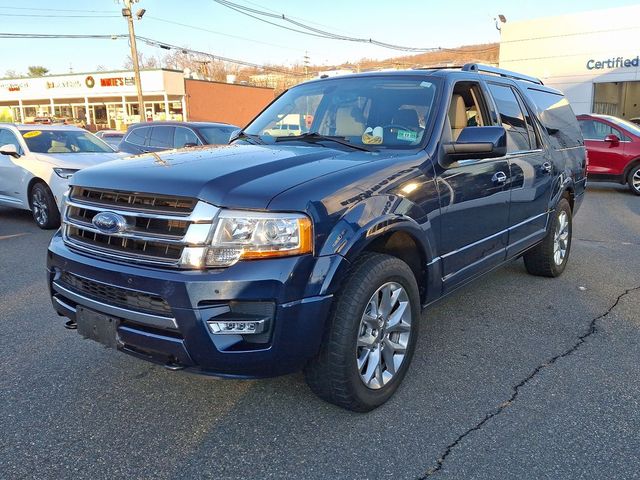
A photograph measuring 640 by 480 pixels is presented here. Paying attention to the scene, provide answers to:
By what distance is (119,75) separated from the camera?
3841 centimetres

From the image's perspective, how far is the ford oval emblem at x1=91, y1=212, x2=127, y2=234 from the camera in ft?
8.73

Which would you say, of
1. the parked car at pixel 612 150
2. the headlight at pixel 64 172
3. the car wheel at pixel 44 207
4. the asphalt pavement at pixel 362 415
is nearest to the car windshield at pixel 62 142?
the car wheel at pixel 44 207

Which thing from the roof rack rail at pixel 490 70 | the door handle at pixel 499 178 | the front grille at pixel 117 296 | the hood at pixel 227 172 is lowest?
the front grille at pixel 117 296

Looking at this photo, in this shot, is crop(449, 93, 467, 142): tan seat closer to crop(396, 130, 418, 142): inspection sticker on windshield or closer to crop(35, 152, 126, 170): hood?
crop(396, 130, 418, 142): inspection sticker on windshield

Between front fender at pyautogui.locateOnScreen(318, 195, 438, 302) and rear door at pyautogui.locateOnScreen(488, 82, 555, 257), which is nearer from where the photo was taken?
front fender at pyautogui.locateOnScreen(318, 195, 438, 302)

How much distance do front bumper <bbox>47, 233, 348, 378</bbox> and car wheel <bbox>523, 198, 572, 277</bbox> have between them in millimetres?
3389

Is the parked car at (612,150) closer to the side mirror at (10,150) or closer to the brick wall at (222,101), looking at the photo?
the side mirror at (10,150)

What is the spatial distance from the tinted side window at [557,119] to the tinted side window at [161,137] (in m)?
7.17

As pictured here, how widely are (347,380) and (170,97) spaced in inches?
1520

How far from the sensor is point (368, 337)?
113 inches

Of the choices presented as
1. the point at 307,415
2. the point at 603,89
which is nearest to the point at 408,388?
the point at 307,415

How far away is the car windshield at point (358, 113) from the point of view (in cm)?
353

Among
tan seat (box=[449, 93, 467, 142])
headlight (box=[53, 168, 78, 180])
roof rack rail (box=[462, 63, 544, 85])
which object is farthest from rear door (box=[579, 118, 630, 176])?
headlight (box=[53, 168, 78, 180])

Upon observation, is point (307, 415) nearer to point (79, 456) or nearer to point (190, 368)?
point (190, 368)
